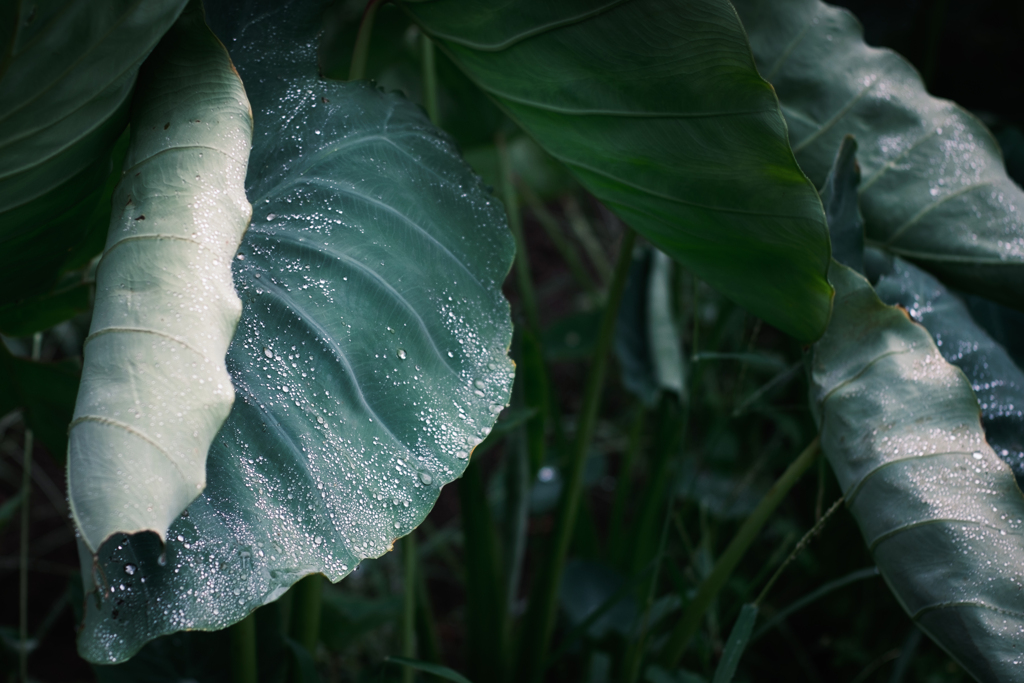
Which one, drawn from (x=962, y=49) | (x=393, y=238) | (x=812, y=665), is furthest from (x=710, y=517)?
(x=962, y=49)

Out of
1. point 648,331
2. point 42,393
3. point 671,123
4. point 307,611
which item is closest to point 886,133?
point 671,123

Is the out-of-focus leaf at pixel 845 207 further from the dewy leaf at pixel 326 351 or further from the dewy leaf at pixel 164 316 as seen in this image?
the dewy leaf at pixel 164 316

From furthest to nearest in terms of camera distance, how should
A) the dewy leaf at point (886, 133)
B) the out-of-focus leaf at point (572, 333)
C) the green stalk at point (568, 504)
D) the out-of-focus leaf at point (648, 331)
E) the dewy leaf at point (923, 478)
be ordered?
the out-of-focus leaf at point (572, 333) → the out-of-focus leaf at point (648, 331) → the green stalk at point (568, 504) → the dewy leaf at point (886, 133) → the dewy leaf at point (923, 478)

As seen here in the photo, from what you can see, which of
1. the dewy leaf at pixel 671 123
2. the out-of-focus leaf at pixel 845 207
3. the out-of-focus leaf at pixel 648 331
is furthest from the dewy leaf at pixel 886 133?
the out-of-focus leaf at pixel 648 331

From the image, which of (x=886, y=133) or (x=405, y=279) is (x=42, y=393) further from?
(x=886, y=133)

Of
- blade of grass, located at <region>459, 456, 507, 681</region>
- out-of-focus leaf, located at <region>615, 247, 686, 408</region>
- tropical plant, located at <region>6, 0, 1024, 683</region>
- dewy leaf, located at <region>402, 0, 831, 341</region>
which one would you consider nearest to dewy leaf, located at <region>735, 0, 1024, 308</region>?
tropical plant, located at <region>6, 0, 1024, 683</region>

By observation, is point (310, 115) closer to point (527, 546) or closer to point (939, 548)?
point (939, 548)
